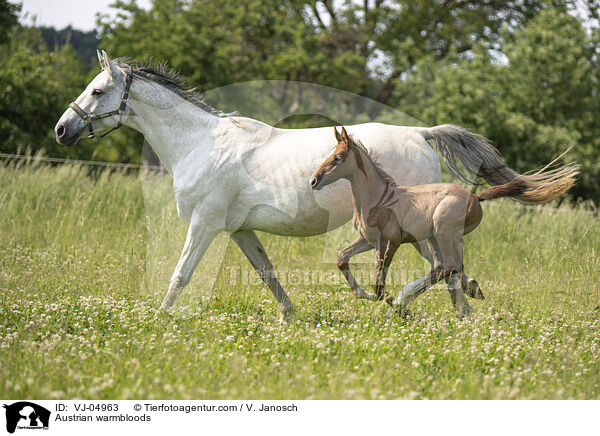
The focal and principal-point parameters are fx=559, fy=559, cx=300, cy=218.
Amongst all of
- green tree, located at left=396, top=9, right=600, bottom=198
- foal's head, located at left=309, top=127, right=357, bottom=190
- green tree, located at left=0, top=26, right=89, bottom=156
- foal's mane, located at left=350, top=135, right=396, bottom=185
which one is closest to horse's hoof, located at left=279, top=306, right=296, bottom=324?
foal's head, located at left=309, top=127, right=357, bottom=190

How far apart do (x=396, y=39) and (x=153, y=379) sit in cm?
2625

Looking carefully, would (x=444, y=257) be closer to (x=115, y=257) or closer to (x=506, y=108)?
(x=115, y=257)

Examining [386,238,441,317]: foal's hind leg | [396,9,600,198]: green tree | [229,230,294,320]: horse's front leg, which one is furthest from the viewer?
[396,9,600,198]: green tree

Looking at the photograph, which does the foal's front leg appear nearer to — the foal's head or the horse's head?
the foal's head

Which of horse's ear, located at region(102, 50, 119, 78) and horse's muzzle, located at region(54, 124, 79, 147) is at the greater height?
horse's ear, located at region(102, 50, 119, 78)

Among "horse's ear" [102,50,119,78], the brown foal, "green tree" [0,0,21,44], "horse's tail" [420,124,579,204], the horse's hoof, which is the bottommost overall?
the horse's hoof

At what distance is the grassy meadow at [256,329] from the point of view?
3533 mm

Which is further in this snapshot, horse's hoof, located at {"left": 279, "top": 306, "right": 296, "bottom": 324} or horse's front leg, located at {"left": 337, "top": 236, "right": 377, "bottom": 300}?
horse's hoof, located at {"left": 279, "top": 306, "right": 296, "bottom": 324}

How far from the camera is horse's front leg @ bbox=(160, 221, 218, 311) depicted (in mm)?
5090

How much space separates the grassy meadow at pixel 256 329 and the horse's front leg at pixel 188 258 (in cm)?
22

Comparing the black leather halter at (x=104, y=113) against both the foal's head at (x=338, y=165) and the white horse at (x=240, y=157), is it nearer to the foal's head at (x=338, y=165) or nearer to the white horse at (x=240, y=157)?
the white horse at (x=240, y=157)

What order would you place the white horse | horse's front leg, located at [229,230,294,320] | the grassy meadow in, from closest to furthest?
the grassy meadow < the white horse < horse's front leg, located at [229,230,294,320]
